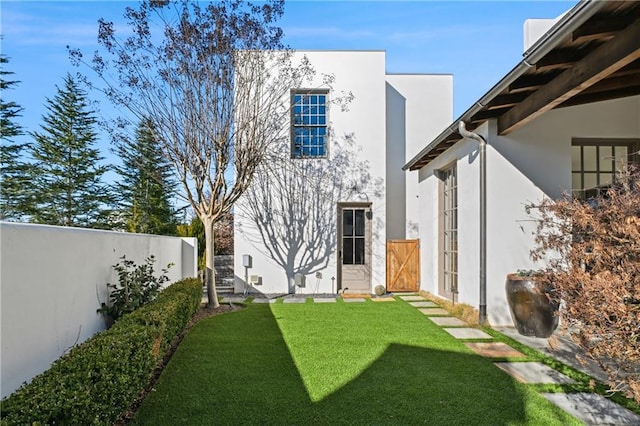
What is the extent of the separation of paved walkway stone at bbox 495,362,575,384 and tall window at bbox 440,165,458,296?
3.75 meters

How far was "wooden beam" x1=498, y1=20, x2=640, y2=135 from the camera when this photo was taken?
12.1 feet

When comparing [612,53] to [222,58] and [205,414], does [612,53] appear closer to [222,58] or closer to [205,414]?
[205,414]

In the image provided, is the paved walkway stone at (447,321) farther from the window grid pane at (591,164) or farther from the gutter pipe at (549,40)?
the gutter pipe at (549,40)

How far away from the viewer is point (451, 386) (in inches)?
163

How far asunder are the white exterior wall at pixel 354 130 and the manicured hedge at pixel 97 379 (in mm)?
6494

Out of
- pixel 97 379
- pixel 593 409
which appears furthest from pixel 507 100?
pixel 97 379

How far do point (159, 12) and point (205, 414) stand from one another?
775cm

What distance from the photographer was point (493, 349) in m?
5.49

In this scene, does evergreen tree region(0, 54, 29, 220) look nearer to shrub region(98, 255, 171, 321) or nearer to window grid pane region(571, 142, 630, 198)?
shrub region(98, 255, 171, 321)

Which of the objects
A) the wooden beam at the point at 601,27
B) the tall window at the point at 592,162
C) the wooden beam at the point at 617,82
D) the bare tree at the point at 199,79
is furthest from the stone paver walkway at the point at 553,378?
the bare tree at the point at 199,79

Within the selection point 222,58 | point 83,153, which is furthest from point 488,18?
point 83,153

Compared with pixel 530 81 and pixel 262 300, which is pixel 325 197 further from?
pixel 530 81

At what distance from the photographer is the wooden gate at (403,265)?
437 inches

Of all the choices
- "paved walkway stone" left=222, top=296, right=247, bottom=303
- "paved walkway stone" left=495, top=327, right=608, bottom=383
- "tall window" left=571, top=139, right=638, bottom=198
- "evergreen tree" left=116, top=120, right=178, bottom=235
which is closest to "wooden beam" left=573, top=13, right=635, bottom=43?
"paved walkway stone" left=495, top=327, right=608, bottom=383
